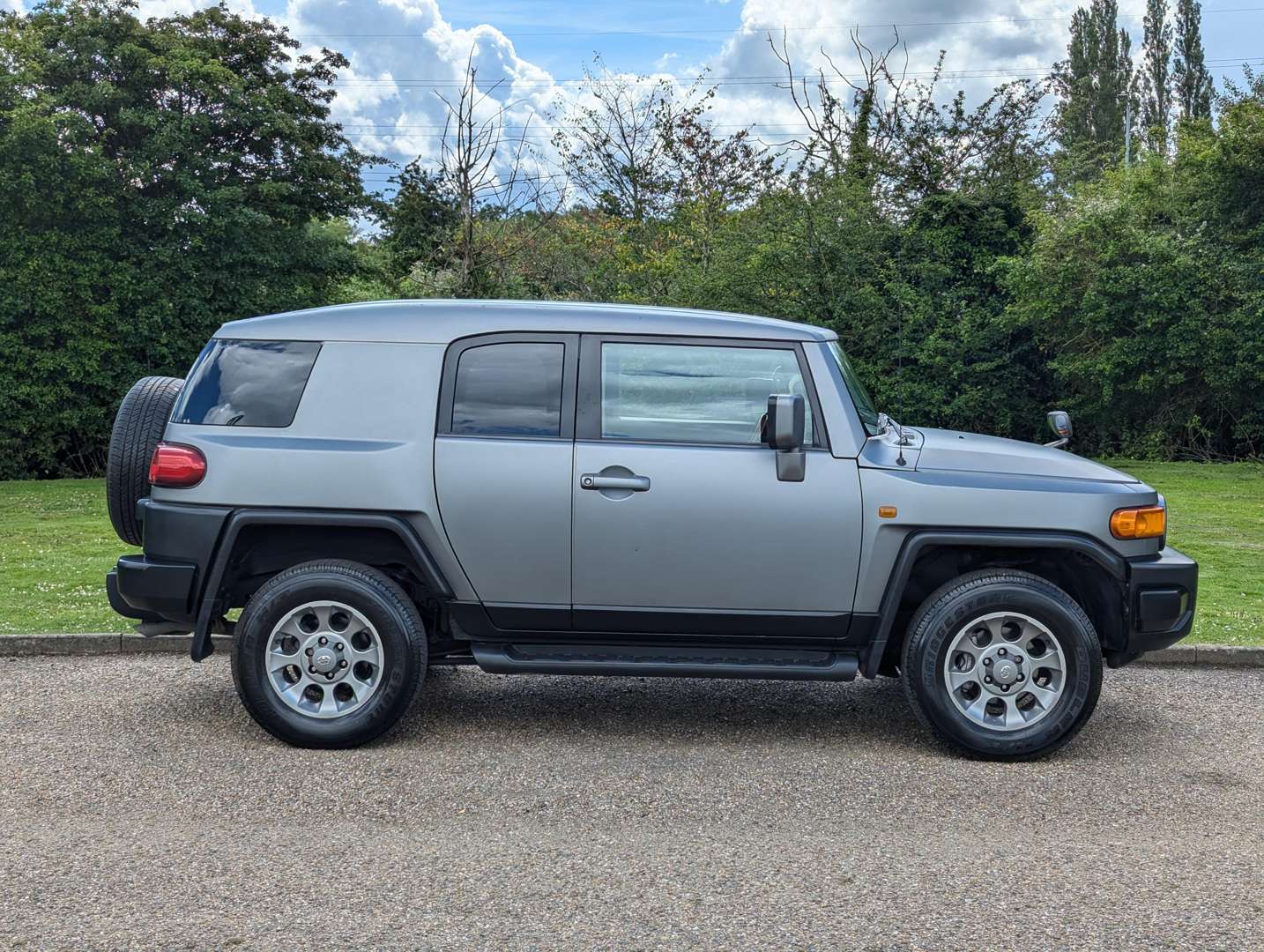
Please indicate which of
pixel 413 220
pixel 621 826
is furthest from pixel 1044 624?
pixel 413 220

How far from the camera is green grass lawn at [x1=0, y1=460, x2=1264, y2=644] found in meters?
8.02

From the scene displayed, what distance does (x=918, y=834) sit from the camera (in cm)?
441

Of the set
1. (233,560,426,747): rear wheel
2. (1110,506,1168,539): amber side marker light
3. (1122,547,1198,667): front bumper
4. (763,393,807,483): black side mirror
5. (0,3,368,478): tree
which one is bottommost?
(233,560,426,747): rear wheel

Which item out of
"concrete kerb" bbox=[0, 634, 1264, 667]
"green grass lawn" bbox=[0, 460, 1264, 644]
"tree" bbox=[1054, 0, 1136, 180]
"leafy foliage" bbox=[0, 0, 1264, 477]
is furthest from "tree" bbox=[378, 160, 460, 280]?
"tree" bbox=[1054, 0, 1136, 180]

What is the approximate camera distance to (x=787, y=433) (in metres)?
5.06

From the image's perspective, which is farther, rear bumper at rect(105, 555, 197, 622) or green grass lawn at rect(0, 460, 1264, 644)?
green grass lawn at rect(0, 460, 1264, 644)

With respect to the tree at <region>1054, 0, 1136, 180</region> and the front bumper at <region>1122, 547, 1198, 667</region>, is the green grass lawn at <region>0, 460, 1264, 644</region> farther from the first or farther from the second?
the tree at <region>1054, 0, 1136, 180</region>

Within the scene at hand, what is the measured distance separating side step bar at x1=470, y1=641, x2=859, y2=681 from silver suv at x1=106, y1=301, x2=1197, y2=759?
0.5 inches

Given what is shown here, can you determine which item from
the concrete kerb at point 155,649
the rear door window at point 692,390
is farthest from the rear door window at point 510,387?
the concrete kerb at point 155,649

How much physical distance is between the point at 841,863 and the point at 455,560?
215 centimetres

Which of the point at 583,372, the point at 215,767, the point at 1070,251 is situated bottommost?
the point at 215,767

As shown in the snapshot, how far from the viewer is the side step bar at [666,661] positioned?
209 inches

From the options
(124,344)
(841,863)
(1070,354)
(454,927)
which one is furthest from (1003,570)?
(124,344)

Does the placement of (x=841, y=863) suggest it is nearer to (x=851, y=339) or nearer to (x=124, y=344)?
(x=851, y=339)
